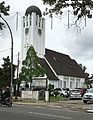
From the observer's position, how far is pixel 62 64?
96.1 metres

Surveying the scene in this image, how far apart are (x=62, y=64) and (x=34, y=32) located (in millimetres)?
11631

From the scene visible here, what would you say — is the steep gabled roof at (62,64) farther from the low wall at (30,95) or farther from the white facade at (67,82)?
the low wall at (30,95)

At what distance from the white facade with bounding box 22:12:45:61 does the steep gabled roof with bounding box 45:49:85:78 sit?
313 cm

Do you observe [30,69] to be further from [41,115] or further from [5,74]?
[41,115]

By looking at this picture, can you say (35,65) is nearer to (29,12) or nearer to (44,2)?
(29,12)

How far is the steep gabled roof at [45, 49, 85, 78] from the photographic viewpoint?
300 ft

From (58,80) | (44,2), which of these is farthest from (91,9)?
(58,80)

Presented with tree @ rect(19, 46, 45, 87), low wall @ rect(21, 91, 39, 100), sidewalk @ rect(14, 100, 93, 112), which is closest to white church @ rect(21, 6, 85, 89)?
tree @ rect(19, 46, 45, 87)

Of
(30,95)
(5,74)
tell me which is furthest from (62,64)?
(30,95)

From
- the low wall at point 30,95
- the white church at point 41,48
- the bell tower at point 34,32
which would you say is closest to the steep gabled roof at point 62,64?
the white church at point 41,48

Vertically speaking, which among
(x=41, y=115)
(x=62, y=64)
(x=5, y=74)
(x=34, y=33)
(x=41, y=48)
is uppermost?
(x=34, y=33)

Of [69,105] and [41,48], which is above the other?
[41,48]

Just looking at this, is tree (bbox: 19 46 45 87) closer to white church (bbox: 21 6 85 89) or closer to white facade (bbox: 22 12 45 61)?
white church (bbox: 21 6 85 89)

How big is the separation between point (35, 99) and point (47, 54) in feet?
144
